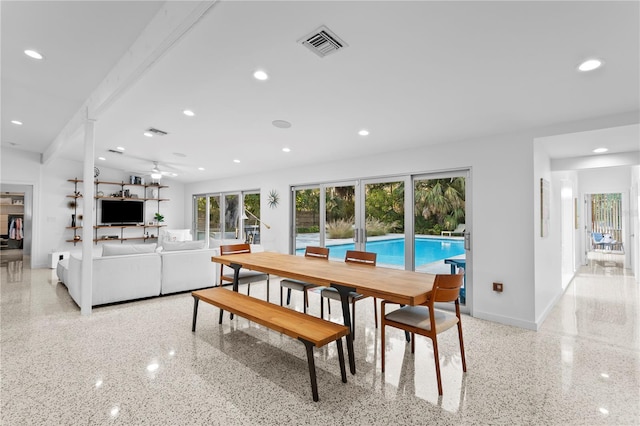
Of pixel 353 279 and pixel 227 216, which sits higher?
pixel 227 216

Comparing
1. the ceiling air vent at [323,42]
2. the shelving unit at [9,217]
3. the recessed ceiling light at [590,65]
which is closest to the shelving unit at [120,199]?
the shelving unit at [9,217]

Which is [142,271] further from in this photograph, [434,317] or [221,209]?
[221,209]

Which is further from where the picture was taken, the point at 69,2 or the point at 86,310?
the point at 86,310

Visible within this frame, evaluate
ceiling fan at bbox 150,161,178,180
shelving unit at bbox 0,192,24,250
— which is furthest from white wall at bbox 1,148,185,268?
shelving unit at bbox 0,192,24,250

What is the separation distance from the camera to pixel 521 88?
2.74 metres

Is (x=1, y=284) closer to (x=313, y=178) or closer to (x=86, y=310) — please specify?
(x=86, y=310)

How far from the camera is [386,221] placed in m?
4.95

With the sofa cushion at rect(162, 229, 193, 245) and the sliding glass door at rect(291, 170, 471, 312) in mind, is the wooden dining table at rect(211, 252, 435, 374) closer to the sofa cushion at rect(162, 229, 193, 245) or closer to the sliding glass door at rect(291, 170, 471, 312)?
the sliding glass door at rect(291, 170, 471, 312)

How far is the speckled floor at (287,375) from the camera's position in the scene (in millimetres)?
1962

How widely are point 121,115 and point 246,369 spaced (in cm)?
394

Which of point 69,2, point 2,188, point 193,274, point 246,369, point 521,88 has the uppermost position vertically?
point 69,2

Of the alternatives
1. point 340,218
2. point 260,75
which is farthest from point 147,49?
point 340,218

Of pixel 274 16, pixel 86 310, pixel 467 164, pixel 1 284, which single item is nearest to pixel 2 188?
pixel 1 284

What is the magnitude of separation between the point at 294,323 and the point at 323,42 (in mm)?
2168
